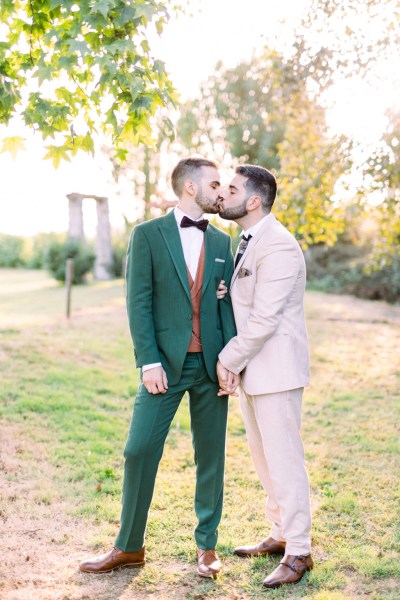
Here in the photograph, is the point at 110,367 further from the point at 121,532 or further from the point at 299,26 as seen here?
the point at 121,532

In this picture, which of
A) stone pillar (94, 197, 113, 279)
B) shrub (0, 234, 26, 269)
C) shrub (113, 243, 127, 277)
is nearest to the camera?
stone pillar (94, 197, 113, 279)

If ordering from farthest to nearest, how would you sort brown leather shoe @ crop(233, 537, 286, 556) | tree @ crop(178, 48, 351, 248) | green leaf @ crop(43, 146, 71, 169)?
tree @ crop(178, 48, 351, 248) → green leaf @ crop(43, 146, 71, 169) → brown leather shoe @ crop(233, 537, 286, 556)

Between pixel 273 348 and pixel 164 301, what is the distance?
69 cm

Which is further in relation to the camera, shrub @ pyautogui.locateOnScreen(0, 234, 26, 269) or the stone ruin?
shrub @ pyautogui.locateOnScreen(0, 234, 26, 269)

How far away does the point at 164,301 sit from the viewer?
3.82 meters

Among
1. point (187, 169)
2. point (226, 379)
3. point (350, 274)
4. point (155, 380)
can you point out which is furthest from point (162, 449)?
point (350, 274)

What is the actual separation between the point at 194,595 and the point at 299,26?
7.14 meters

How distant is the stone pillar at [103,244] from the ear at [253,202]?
2558 cm

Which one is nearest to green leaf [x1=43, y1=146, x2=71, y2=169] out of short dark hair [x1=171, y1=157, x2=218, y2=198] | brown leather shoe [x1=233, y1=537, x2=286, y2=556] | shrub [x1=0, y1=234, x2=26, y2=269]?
short dark hair [x1=171, y1=157, x2=218, y2=198]

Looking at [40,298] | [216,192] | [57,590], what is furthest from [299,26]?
[40,298]

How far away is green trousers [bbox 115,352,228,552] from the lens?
377 centimetres

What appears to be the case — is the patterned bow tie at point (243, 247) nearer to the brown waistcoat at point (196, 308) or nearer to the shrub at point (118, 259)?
the brown waistcoat at point (196, 308)

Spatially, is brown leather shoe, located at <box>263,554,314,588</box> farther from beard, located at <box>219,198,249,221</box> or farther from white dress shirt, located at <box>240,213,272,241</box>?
beard, located at <box>219,198,249,221</box>

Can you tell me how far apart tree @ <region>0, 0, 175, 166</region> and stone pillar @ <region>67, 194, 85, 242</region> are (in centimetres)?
2510
